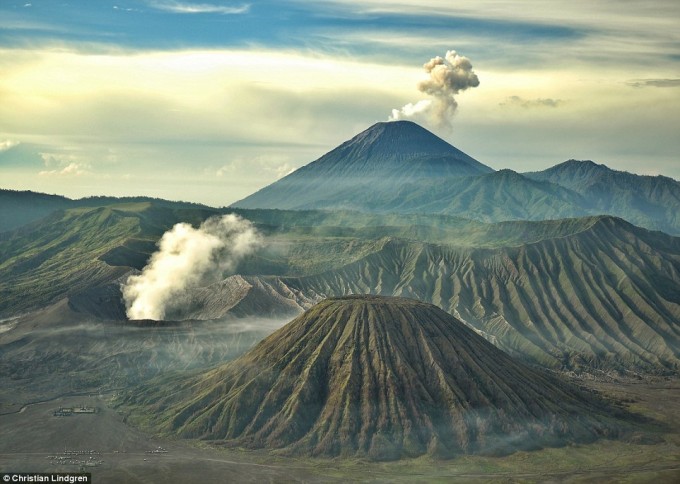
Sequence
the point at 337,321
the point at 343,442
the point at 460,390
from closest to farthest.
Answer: the point at 343,442, the point at 460,390, the point at 337,321

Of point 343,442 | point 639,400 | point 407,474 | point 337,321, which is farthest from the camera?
point 639,400

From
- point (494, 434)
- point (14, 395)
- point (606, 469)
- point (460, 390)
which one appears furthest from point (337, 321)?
point (14, 395)

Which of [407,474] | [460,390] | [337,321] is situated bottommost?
[407,474]

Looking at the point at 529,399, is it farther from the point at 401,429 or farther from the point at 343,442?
the point at 343,442

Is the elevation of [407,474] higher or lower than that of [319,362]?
lower

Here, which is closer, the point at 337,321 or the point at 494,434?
the point at 494,434

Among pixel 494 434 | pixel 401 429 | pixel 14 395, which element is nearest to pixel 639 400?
pixel 494 434

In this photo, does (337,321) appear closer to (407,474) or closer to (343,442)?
(343,442)
